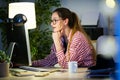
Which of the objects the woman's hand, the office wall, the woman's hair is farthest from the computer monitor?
the office wall

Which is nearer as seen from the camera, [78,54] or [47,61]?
[78,54]

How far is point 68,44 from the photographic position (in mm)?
2318

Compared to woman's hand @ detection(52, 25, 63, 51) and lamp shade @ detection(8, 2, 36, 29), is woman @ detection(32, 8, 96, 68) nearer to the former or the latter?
woman's hand @ detection(52, 25, 63, 51)

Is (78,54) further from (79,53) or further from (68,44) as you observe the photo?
(68,44)

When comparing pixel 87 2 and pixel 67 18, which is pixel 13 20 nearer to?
pixel 67 18

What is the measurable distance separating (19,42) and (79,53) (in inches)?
20.6

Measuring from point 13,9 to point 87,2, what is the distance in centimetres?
219

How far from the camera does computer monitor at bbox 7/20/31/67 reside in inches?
79.2

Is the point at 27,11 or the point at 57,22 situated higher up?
the point at 27,11

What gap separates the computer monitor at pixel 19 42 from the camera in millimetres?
2012

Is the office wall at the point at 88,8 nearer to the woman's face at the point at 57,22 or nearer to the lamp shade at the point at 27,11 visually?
the lamp shade at the point at 27,11

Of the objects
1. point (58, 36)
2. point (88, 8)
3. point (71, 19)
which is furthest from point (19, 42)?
point (88, 8)

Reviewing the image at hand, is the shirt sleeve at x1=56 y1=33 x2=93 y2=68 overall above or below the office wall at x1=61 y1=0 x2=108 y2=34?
below

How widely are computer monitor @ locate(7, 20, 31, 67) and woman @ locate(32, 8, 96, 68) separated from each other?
0.23 metres
